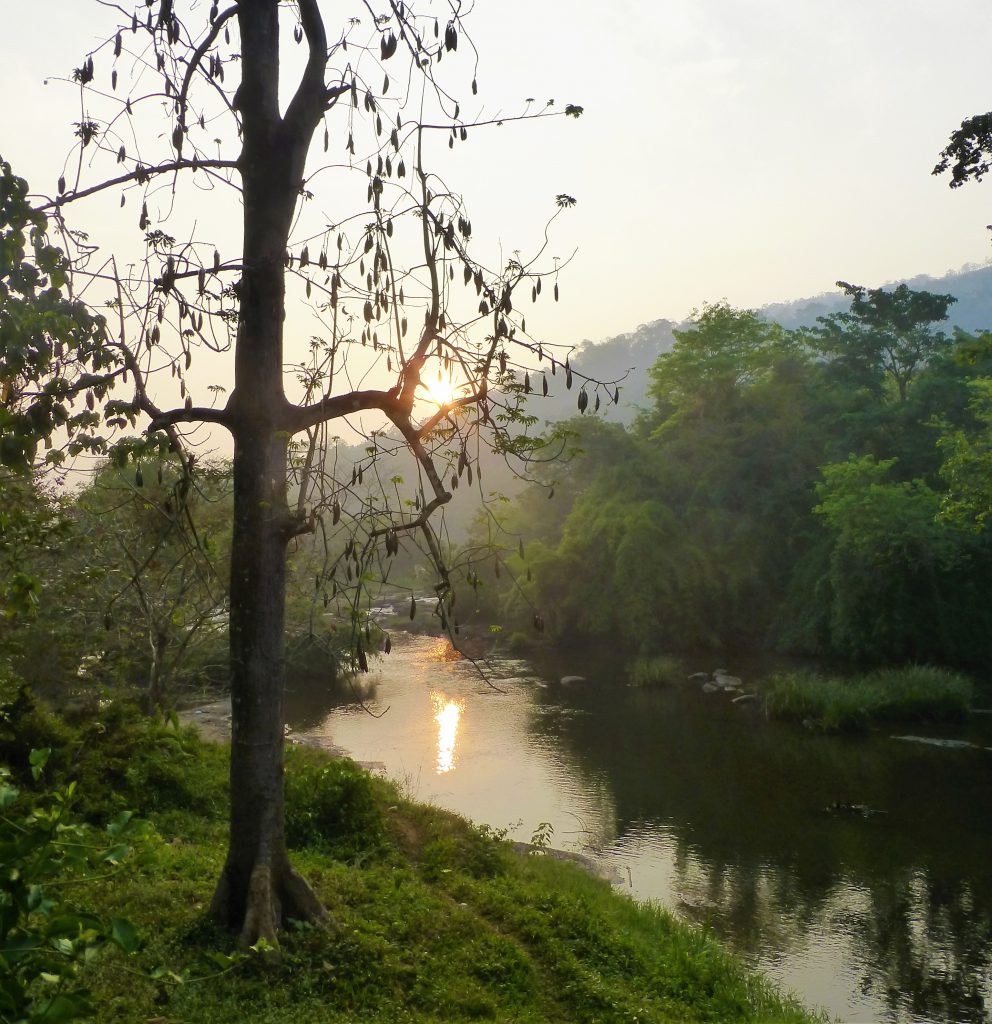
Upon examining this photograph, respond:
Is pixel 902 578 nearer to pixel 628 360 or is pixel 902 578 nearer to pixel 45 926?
pixel 45 926

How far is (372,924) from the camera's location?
23.9 ft

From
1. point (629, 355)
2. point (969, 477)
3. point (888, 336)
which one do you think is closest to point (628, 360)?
point (629, 355)

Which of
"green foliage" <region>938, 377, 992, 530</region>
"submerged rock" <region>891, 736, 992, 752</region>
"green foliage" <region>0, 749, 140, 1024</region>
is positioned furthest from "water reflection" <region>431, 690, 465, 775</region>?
"green foliage" <region>0, 749, 140, 1024</region>

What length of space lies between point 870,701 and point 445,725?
9534 millimetres

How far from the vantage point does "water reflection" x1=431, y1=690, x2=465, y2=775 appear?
62.3 feet

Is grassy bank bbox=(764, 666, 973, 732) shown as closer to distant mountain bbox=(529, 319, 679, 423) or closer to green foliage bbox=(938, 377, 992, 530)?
green foliage bbox=(938, 377, 992, 530)

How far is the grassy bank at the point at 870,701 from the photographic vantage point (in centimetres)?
2209

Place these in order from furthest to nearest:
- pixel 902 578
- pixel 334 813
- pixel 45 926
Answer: pixel 902 578, pixel 334 813, pixel 45 926

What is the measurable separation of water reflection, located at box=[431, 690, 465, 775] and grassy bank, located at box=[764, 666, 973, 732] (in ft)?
23.9

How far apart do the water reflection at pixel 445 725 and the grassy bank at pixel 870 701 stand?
7.29 m

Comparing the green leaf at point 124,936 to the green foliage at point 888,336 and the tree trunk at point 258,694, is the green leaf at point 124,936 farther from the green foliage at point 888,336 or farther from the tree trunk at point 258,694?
the green foliage at point 888,336

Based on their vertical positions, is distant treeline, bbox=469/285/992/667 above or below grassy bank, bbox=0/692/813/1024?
above

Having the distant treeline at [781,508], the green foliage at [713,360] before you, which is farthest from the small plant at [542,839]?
the green foliage at [713,360]

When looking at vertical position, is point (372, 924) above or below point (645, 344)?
below
